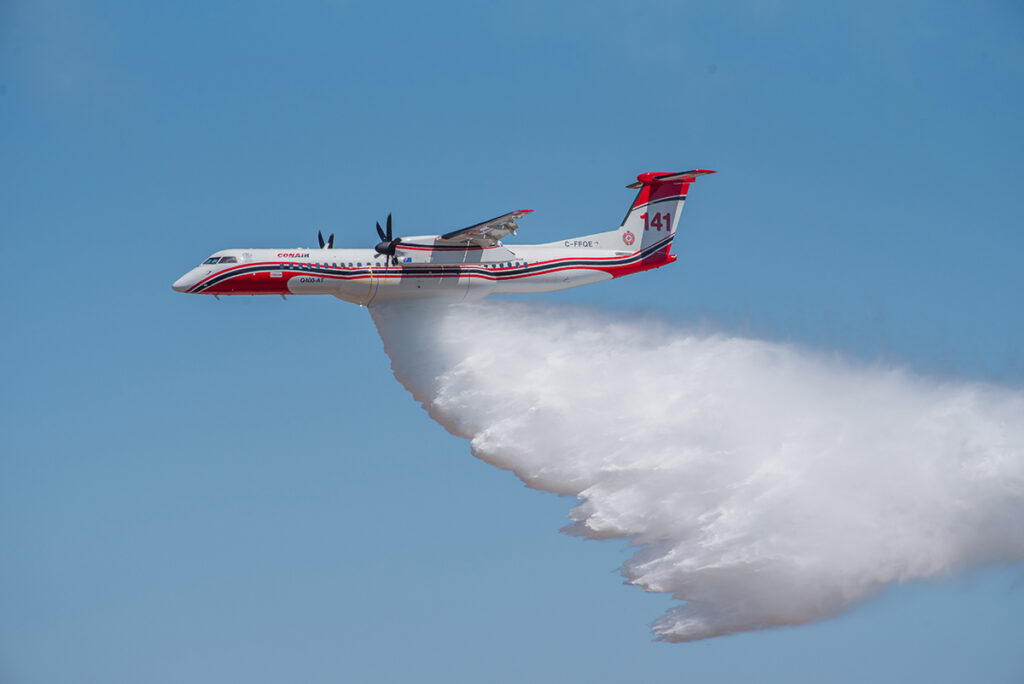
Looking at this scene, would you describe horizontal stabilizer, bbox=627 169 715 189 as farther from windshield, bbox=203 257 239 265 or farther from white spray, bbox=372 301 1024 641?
windshield, bbox=203 257 239 265

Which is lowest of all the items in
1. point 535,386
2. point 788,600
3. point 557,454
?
point 788,600

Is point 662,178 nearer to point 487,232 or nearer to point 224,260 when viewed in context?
point 487,232

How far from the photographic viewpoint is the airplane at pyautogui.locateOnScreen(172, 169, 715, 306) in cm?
2922

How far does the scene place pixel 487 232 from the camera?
29531 millimetres

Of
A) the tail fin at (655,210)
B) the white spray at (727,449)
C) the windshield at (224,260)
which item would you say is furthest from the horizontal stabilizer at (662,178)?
the windshield at (224,260)

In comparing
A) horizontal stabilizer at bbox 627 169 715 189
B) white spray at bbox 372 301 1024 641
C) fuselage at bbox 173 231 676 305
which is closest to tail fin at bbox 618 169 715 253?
horizontal stabilizer at bbox 627 169 715 189

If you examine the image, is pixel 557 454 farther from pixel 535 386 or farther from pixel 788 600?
pixel 788 600

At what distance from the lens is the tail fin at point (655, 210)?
3228 centimetres

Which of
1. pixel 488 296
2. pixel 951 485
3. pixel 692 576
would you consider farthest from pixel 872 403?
pixel 488 296

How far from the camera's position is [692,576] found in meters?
27.5

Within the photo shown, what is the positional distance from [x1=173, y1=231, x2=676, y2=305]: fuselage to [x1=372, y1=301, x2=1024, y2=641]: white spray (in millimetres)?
624

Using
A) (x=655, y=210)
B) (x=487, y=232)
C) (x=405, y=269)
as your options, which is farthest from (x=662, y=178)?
(x=405, y=269)

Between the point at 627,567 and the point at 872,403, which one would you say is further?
the point at 872,403

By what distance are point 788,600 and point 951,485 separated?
5.62m
